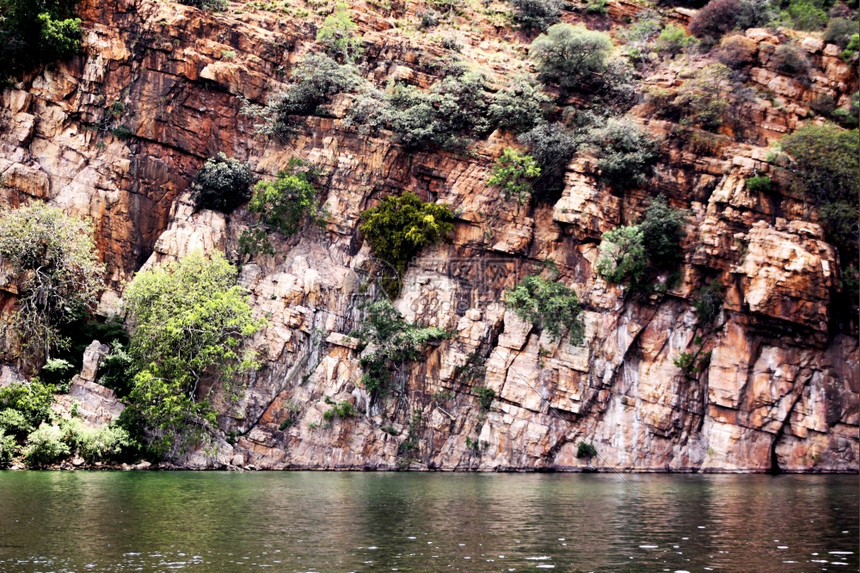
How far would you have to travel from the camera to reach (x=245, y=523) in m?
21.1

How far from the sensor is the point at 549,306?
147ft

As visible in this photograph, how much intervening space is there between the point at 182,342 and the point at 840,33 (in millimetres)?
40989

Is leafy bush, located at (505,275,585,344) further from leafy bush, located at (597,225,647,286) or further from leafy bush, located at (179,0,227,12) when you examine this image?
leafy bush, located at (179,0,227,12)

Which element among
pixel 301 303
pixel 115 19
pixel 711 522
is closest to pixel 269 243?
pixel 301 303

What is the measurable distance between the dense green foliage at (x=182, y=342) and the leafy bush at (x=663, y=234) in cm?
2091

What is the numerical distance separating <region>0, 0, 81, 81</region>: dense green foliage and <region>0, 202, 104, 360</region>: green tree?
33.4ft

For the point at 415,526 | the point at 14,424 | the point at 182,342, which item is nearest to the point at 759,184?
the point at 182,342

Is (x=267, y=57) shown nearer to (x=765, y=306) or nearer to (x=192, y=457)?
(x=192, y=457)

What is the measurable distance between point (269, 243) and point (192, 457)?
13.0 metres

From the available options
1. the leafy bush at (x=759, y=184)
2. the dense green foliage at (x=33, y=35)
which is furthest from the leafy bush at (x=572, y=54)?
the dense green foliage at (x=33, y=35)

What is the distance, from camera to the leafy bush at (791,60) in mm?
48969

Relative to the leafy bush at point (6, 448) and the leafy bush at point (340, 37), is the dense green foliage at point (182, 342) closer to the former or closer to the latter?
the leafy bush at point (6, 448)

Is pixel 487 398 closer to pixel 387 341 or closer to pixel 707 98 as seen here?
pixel 387 341

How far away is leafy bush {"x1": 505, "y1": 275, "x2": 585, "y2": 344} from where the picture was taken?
1772 inches
